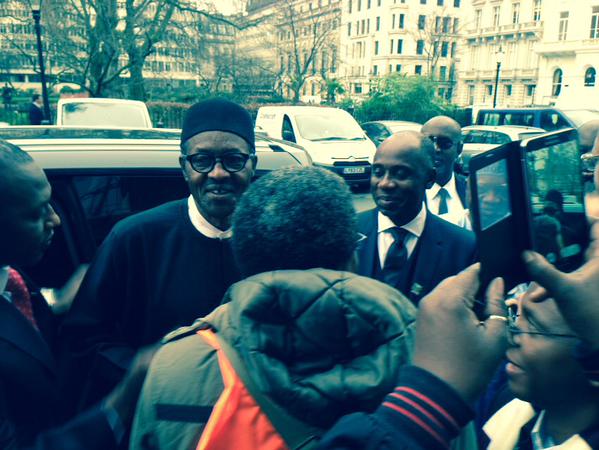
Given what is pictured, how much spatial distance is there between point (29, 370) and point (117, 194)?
1.59 metres

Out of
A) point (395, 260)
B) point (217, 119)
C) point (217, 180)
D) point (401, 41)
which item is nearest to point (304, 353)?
point (217, 180)

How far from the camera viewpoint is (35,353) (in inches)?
58.3

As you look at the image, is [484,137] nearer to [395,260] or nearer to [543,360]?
[395,260]

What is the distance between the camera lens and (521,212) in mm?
1228

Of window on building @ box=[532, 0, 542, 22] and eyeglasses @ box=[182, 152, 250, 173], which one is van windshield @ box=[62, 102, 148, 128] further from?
window on building @ box=[532, 0, 542, 22]

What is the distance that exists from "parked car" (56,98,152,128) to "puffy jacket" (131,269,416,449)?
9956mm

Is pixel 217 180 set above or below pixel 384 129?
above

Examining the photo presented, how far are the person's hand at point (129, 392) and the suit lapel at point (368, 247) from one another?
1.45 m

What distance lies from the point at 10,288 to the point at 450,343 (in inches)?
55.9

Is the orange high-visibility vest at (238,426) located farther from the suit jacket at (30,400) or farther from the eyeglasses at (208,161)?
the eyeglasses at (208,161)

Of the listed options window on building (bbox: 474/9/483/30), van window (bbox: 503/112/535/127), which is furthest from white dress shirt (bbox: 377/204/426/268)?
window on building (bbox: 474/9/483/30)

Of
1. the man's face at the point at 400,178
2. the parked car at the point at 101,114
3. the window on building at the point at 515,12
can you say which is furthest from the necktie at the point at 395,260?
the window on building at the point at 515,12

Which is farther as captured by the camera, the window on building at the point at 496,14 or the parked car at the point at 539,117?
the window on building at the point at 496,14

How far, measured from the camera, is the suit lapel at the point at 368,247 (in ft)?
9.23
